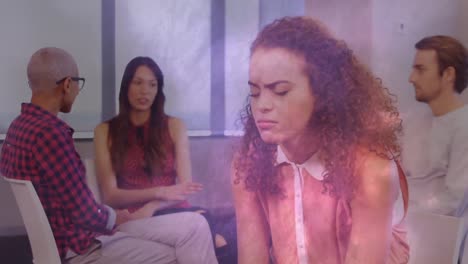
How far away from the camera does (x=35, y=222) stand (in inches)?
37.5

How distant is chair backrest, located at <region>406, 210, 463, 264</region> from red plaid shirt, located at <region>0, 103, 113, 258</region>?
0.59m

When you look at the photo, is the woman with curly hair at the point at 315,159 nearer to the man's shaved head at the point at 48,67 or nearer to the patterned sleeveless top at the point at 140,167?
the patterned sleeveless top at the point at 140,167

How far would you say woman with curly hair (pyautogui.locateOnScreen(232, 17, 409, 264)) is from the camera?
0.96 m

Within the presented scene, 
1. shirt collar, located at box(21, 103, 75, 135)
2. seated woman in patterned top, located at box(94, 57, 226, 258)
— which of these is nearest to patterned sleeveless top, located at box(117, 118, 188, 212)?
seated woman in patterned top, located at box(94, 57, 226, 258)

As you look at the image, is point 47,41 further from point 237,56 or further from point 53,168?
point 237,56

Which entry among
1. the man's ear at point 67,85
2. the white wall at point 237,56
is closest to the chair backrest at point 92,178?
the man's ear at point 67,85

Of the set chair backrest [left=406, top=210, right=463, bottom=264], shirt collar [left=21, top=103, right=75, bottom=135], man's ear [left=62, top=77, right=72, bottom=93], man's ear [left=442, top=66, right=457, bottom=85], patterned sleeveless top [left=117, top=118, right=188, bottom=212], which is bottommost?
chair backrest [left=406, top=210, right=463, bottom=264]

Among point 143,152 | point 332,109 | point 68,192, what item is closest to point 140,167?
point 143,152

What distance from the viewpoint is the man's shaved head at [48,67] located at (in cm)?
95

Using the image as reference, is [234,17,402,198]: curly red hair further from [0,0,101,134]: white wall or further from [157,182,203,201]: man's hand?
[0,0,101,134]: white wall

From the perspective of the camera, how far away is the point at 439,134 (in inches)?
42.3

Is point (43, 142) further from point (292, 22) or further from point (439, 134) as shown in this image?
point (439, 134)

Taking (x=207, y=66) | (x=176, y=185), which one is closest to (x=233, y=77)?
(x=207, y=66)

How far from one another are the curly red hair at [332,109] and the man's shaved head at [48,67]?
1.04 ft
